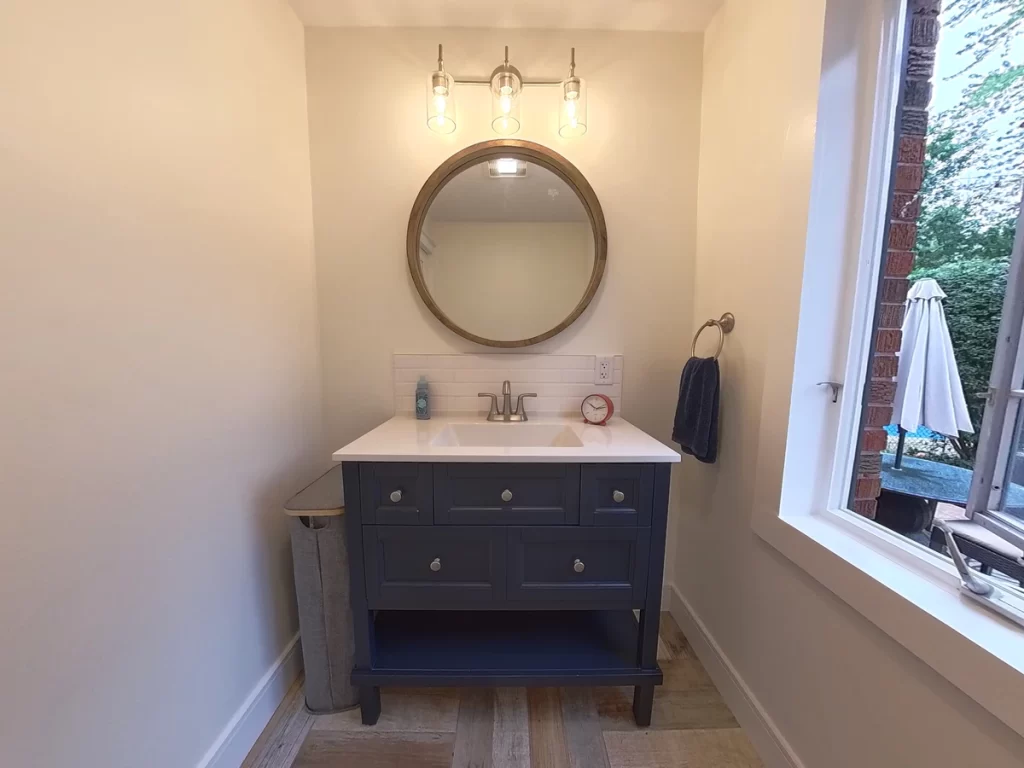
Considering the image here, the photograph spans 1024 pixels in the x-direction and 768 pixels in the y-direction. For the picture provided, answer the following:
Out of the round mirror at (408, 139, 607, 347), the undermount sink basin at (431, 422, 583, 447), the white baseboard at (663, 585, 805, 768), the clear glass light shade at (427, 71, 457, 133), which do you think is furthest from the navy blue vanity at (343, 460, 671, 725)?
the clear glass light shade at (427, 71, 457, 133)

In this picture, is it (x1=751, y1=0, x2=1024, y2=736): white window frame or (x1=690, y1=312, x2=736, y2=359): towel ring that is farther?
(x1=690, y1=312, x2=736, y2=359): towel ring

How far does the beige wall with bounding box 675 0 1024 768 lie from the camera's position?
0.81 meters

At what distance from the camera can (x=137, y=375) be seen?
34.7 inches

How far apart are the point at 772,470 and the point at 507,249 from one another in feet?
3.78

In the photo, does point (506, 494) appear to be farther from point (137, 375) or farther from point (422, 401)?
point (137, 375)

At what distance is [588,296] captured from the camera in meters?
1.65

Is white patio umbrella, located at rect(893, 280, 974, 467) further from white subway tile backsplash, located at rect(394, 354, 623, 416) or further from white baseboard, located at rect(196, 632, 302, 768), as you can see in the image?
white baseboard, located at rect(196, 632, 302, 768)

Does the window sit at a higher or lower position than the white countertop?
higher

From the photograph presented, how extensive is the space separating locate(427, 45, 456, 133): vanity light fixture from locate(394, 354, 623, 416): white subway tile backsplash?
2.81 ft

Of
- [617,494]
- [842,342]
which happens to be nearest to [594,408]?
[617,494]

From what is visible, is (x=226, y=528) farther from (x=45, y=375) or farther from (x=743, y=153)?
(x=743, y=153)

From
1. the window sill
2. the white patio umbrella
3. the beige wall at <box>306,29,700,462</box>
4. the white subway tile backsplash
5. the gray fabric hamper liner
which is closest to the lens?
the window sill

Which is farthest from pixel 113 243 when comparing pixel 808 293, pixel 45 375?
pixel 808 293

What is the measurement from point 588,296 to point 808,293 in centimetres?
75
